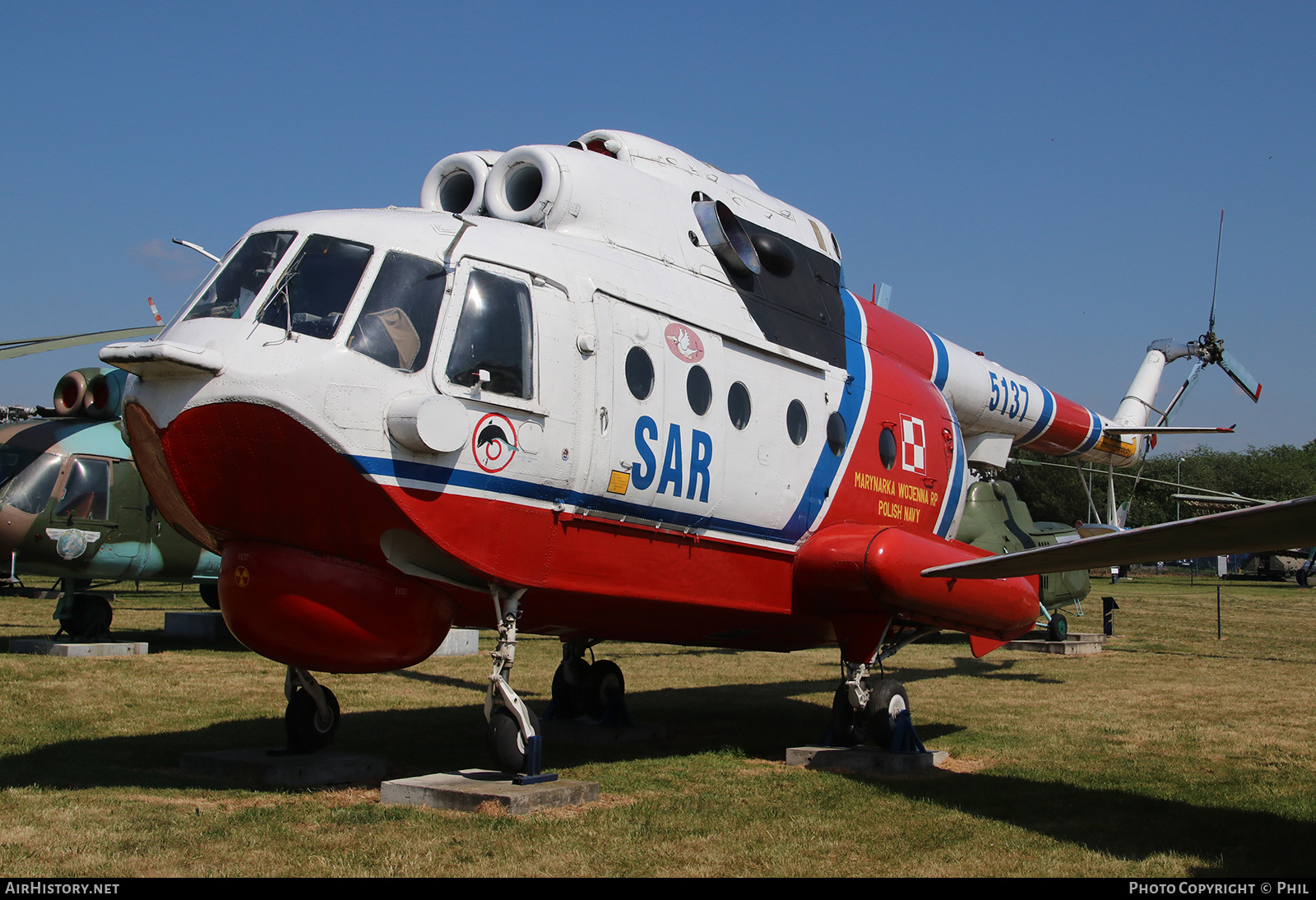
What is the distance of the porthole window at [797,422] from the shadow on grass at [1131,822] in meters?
2.81

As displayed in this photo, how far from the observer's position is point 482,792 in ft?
21.7

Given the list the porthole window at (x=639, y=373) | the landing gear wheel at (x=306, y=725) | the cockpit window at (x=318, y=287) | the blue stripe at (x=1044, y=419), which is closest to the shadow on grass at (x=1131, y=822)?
the porthole window at (x=639, y=373)

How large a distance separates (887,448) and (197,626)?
1377cm

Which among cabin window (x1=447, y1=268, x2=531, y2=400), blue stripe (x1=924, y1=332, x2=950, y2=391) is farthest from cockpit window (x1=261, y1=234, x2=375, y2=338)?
blue stripe (x1=924, y1=332, x2=950, y2=391)

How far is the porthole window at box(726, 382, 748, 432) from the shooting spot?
330 inches

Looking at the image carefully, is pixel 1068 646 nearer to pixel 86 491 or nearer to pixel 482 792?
pixel 482 792

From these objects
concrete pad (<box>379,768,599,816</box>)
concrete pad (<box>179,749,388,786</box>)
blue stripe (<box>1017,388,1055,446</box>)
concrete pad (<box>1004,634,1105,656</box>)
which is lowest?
concrete pad (<box>179,749,388,786</box>)

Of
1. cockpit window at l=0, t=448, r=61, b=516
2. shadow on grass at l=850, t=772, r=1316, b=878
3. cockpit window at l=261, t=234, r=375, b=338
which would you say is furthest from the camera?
cockpit window at l=0, t=448, r=61, b=516

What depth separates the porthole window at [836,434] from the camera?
9.52 m

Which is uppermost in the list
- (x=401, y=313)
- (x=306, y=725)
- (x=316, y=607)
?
→ (x=401, y=313)

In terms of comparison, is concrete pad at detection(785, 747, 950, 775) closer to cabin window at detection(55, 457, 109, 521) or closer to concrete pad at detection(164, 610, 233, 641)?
cabin window at detection(55, 457, 109, 521)

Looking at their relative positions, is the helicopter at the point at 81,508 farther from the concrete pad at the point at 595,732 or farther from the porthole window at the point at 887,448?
the porthole window at the point at 887,448

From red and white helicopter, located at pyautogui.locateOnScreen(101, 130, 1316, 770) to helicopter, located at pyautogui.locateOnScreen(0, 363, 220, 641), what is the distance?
9.55m

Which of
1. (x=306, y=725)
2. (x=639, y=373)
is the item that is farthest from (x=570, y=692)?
(x=639, y=373)
